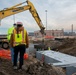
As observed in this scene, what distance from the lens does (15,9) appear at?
25.7m

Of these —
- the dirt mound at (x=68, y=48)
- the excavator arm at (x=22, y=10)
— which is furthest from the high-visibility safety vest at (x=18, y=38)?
the excavator arm at (x=22, y=10)

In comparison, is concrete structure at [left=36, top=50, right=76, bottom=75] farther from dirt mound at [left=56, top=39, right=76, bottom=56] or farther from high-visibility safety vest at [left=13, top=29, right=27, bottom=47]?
dirt mound at [left=56, top=39, right=76, bottom=56]

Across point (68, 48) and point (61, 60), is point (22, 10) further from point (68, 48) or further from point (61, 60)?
point (61, 60)

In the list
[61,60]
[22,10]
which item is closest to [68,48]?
[22,10]

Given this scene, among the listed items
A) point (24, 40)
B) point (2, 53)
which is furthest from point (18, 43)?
point (2, 53)

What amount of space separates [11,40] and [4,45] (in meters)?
18.4

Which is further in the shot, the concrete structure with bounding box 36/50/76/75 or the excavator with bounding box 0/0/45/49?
the excavator with bounding box 0/0/45/49

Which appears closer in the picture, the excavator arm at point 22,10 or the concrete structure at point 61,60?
the concrete structure at point 61,60

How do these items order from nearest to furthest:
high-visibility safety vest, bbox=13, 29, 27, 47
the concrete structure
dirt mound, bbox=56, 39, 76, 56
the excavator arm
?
high-visibility safety vest, bbox=13, 29, 27, 47, the concrete structure, dirt mound, bbox=56, 39, 76, 56, the excavator arm

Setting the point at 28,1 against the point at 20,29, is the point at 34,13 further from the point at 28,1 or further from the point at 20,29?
the point at 20,29

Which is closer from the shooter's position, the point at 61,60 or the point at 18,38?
the point at 18,38

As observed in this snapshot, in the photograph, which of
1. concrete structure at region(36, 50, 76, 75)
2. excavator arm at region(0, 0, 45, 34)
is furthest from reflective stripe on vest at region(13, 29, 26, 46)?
excavator arm at region(0, 0, 45, 34)

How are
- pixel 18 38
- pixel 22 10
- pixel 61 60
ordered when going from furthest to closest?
pixel 22 10 → pixel 61 60 → pixel 18 38

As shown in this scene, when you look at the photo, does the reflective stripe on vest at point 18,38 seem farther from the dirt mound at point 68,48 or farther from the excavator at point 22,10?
the excavator at point 22,10
